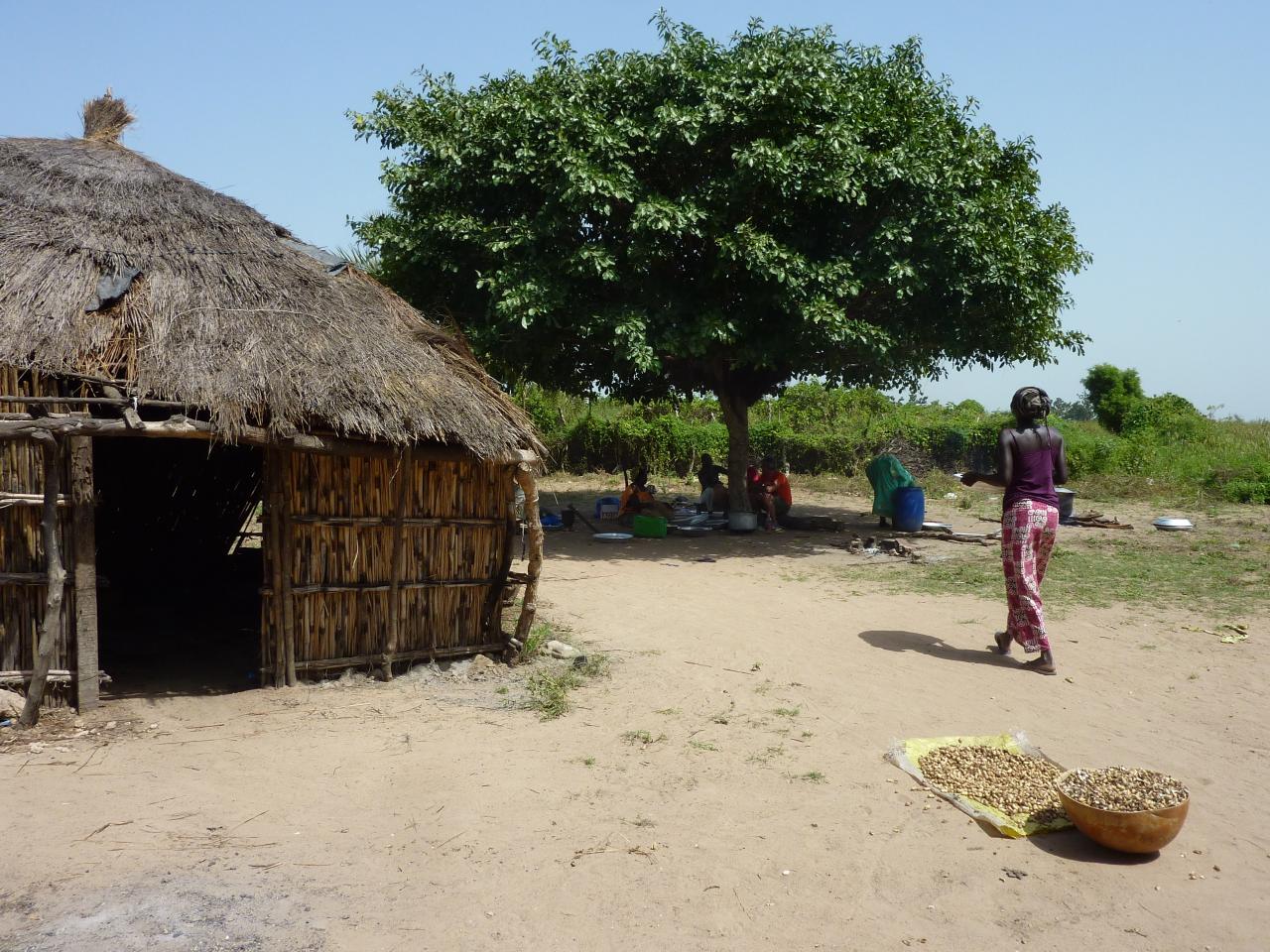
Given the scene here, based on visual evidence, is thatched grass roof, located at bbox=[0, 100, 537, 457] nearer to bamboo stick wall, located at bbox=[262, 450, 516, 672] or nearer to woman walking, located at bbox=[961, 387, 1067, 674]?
bamboo stick wall, located at bbox=[262, 450, 516, 672]

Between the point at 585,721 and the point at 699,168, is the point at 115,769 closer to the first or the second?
the point at 585,721

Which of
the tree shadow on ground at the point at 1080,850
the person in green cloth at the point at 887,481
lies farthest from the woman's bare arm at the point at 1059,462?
the person in green cloth at the point at 887,481

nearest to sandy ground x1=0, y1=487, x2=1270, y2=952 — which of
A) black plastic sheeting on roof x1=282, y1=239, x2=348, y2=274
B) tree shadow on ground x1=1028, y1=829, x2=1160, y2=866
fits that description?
tree shadow on ground x1=1028, y1=829, x2=1160, y2=866

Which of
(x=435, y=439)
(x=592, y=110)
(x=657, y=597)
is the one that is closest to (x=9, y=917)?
(x=435, y=439)

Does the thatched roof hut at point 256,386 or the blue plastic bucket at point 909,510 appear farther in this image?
the blue plastic bucket at point 909,510

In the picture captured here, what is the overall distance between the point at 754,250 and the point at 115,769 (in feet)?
27.2

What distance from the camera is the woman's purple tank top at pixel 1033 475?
22.8ft

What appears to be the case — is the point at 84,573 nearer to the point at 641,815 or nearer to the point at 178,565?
the point at 641,815

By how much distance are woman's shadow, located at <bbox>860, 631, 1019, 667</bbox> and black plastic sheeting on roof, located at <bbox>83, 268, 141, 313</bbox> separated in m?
5.90

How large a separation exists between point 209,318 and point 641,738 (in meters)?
3.75

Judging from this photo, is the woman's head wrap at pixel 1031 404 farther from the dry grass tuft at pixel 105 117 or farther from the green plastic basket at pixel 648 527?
the dry grass tuft at pixel 105 117

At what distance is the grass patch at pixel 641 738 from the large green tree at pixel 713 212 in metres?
6.13

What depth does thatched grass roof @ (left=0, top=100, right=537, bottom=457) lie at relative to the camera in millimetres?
5809

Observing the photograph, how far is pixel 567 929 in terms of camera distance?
3736mm
